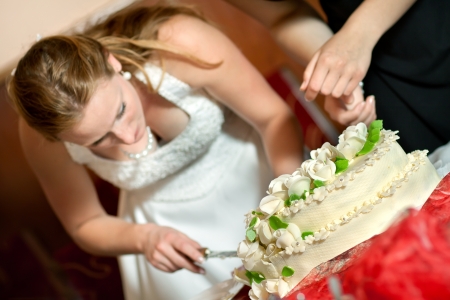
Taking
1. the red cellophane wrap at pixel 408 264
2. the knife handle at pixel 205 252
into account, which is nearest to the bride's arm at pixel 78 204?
the knife handle at pixel 205 252

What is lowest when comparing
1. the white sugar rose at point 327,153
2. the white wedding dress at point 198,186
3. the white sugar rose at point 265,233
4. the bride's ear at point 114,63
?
the white wedding dress at point 198,186

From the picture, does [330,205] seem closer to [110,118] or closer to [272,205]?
[272,205]

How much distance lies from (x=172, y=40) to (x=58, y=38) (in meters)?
0.28

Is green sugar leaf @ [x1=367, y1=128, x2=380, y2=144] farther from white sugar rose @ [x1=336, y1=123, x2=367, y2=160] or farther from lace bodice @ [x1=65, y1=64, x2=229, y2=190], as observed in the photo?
lace bodice @ [x1=65, y1=64, x2=229, y2=190]

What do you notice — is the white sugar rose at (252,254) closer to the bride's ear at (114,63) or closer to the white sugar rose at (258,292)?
the white sugar rose at (258,292)

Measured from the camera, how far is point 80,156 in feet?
4.60

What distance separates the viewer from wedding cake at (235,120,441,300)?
0.64 m

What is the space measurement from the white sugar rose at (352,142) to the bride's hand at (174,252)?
0.49 metres

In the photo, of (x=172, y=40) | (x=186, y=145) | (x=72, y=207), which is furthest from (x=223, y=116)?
(x=72, y=207)

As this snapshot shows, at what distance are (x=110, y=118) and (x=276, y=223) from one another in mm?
530

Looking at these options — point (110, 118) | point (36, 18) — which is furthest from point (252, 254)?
point (36, 18)

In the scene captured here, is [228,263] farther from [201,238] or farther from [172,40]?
[172,40]

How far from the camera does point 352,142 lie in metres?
0.71

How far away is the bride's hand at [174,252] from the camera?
109 cm
